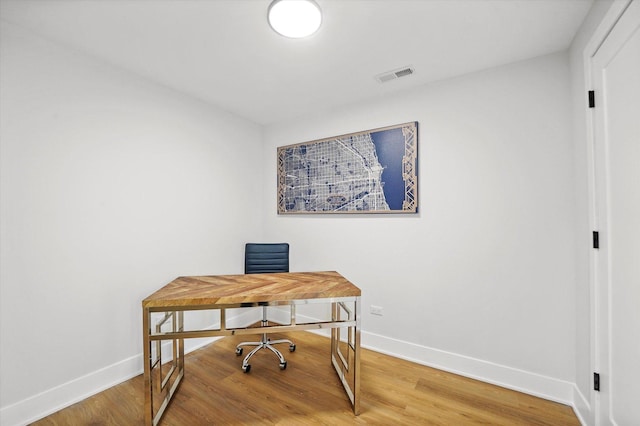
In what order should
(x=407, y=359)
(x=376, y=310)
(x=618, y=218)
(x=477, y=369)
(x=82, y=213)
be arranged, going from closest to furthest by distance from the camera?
(x=618, y=218), (x=82, y=213), (x=477, y=369), (x=407, y=359), (x=376, y=310)

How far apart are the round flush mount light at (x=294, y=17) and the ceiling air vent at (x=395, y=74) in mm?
880

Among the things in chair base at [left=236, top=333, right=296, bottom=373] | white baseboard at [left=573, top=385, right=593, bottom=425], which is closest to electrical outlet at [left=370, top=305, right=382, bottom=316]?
chair base at [left=236, top=333, right=296, bottom=373]

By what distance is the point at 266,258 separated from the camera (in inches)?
114

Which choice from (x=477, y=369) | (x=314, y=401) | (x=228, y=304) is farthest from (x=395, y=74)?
(x=314, y=401)

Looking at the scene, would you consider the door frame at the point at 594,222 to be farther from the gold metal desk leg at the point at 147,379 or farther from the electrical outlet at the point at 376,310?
the gold metal desk leg at the point at 147,379

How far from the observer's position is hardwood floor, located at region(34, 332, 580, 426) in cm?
177

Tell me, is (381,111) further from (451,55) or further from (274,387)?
(274,387)

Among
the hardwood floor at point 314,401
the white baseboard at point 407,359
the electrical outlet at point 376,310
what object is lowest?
the hardwood floor at point 314,401

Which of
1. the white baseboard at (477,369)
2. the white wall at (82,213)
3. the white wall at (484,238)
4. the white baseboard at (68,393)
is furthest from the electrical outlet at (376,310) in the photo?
the white baseboard at (68,393)

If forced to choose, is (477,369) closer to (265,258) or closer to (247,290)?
(247,290)

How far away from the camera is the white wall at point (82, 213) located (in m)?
1.73

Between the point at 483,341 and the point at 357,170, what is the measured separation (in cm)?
196

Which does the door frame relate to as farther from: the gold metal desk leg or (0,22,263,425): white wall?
(0,22,263,425): white wall

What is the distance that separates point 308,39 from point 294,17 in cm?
29
